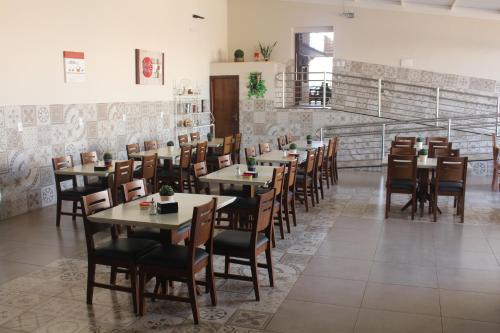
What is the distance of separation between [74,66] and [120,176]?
2595 millimetres

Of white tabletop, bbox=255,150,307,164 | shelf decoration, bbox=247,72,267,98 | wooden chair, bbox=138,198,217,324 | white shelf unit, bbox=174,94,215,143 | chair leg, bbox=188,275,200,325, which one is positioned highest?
shelf decoration, bbox=247,72,267,98

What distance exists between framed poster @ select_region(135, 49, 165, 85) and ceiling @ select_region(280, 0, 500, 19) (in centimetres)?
424

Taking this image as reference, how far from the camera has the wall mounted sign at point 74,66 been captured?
A: 303 inches

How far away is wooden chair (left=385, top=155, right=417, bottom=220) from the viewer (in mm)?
6574

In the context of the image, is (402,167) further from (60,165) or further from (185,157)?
(60,165)

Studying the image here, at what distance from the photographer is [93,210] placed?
3.95 meters

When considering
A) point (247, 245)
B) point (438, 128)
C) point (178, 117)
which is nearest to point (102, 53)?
point (178, 117)

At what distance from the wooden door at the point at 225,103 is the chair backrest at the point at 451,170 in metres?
6.70

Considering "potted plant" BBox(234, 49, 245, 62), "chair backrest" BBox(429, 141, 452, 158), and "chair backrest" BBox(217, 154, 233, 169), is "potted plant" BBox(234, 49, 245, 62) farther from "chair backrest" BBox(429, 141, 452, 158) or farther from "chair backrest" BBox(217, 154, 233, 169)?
"chair backrest" BBox(217, 154, 233, 169)

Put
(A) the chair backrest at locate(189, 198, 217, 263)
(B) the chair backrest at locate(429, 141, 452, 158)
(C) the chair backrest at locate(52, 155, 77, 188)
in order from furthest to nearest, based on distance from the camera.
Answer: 1. (B) the chair backrest at locate(429, 141, 452, 158)
2. (C) the chair backrest at locate(52, 155, 77, 188)
3. (A) the chair backrest at locate(189, 198, 217, 263)

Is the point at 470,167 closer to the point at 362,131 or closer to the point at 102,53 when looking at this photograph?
the point at 362,131

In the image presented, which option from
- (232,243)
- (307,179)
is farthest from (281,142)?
(232,243)

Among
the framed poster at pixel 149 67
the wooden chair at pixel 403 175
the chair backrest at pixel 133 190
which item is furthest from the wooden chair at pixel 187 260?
the framed poster at pixel 149 67

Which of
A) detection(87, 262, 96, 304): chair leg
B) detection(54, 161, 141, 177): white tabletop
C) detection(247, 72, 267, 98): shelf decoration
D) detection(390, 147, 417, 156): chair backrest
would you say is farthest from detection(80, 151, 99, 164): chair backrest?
detection(247, 72, 267, 98): shelf decoration
